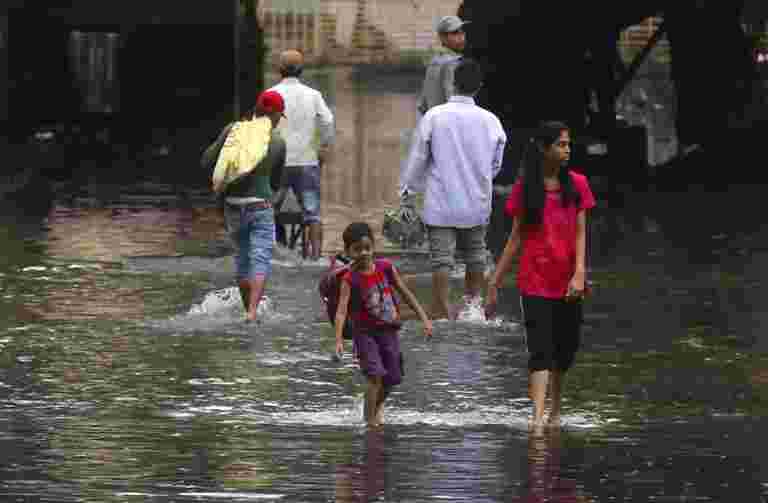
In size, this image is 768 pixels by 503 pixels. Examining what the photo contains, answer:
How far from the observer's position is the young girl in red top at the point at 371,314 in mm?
10672

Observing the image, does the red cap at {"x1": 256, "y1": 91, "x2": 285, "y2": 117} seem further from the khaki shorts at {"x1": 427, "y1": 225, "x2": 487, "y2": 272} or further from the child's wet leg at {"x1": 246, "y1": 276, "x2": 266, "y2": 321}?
the khaki shorts at {"x1": 427, "y1": 225, "x2": 487, "y2": 272}

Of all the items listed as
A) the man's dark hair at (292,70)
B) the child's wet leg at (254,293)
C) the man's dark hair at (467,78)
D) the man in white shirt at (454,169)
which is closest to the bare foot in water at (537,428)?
the man in white shirt at (454,169)

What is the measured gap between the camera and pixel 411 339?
45.5 ft

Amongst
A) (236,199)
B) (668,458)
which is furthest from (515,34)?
(668,458)

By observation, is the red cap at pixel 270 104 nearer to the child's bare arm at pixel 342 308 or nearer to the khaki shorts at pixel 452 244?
the khaki shorts at pixel 452 244

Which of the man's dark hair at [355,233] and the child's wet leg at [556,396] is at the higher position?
the man's dark hair at [355,233]

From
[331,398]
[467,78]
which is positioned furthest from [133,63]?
[331,398]

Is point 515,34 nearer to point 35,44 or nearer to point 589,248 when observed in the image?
point 589,248

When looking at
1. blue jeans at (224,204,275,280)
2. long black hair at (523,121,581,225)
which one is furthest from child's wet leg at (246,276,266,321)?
long black hair at (523,121,581,225)

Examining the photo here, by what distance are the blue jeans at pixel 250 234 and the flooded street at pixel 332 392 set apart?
1.20 ft

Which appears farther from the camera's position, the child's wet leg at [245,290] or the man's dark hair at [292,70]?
the man's dark hair at [292,70]

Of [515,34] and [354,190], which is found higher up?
[515,34]

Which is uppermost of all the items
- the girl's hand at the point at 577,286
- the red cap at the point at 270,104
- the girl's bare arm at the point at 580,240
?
the red cap at the point at 270,104

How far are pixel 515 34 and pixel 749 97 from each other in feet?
9.93
